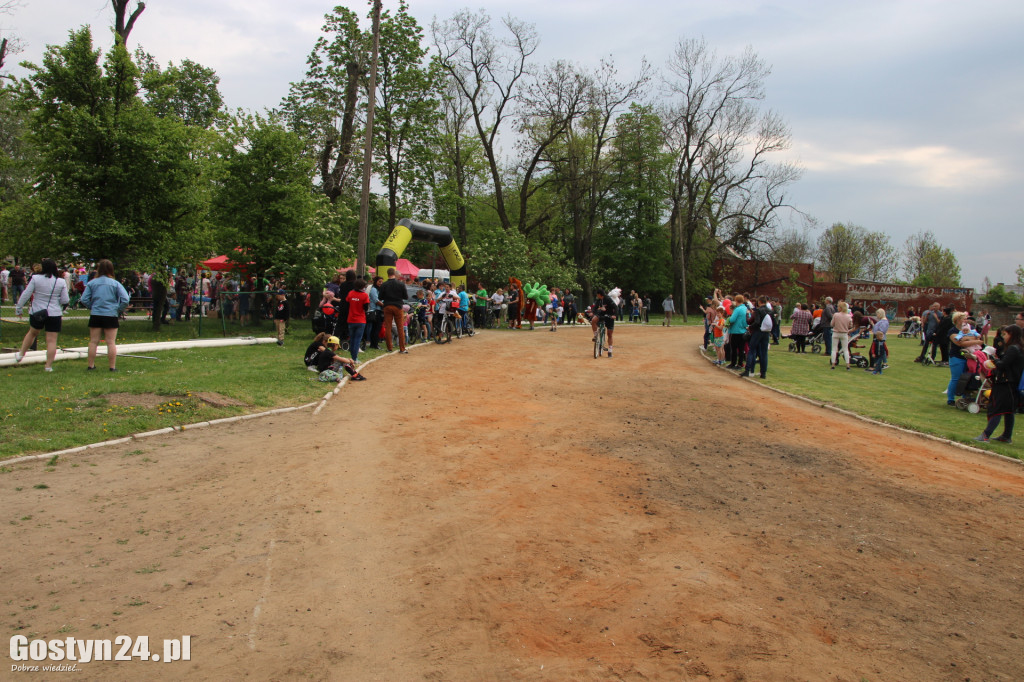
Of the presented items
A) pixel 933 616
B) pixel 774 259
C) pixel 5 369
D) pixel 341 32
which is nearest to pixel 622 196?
pixel 774 259

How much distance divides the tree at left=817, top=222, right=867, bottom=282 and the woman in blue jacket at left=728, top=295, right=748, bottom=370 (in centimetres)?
5949

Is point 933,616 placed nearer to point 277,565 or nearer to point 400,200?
point 277,565

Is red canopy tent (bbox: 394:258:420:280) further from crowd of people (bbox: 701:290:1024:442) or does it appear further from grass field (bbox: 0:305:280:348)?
crowd of people (bbox: 701:290:1024:442)

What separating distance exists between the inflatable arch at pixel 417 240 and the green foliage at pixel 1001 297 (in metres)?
47.1

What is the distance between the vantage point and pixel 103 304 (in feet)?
36.0

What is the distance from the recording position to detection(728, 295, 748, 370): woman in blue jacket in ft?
52.6

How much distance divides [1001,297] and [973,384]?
47.8 metres

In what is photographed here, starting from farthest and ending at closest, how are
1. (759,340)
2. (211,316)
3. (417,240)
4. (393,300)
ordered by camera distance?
1. (211,316)
2. (417,240)
3. (393,300)
4. (759,340)

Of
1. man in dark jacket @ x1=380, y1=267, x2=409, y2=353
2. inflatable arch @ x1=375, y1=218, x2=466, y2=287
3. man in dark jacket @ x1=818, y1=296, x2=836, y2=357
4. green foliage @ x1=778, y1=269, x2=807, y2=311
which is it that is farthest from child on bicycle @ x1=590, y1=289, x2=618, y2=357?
green foliage @ x1=778, y1=269, x2=807, y2=311

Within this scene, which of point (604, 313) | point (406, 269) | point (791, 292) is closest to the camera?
point (604, 313)

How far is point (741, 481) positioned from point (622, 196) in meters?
43.8

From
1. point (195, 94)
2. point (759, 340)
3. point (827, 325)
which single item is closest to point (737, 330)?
point (759, 340)

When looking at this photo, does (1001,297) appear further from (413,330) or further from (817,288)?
(413,330)

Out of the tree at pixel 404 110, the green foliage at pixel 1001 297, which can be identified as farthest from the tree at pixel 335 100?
the green foliage at pixel 1001 297
